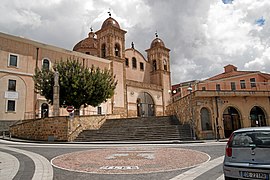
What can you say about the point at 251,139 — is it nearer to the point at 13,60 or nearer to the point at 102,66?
the point at 13,60

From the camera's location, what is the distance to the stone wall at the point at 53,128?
2094 cm

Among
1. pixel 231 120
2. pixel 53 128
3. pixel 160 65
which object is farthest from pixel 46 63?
pixel 231 120

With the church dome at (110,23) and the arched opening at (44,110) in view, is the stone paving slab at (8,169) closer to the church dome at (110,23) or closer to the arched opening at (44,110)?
the arched opening at (44,110)

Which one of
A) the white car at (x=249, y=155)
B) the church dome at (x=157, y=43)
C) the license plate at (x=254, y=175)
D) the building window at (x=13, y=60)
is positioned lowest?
the license plate at (x=254, y=175)

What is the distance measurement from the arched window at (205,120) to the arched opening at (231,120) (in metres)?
1.61

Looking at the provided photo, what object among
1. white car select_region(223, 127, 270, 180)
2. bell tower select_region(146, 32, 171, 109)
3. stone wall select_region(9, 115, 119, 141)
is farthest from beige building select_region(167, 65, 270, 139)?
bell tower select_region(146, 32, 171, 109)

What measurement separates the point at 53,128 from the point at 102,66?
17.0 metres

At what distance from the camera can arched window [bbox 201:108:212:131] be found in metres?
19.9

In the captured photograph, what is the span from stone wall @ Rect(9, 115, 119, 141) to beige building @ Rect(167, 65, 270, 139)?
10.3 m

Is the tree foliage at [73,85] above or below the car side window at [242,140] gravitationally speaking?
above

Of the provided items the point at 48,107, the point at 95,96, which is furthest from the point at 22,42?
the point at 95,96

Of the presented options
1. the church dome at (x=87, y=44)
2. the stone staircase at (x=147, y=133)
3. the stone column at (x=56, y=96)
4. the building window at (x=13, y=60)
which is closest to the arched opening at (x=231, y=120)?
the stone staircase at (x=147, y=133)

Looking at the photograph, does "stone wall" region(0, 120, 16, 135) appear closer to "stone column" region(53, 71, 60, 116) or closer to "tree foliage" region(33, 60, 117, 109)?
"tree foliage" region(33, 60, 117, 109)

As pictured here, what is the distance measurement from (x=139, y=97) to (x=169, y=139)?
835 inches
